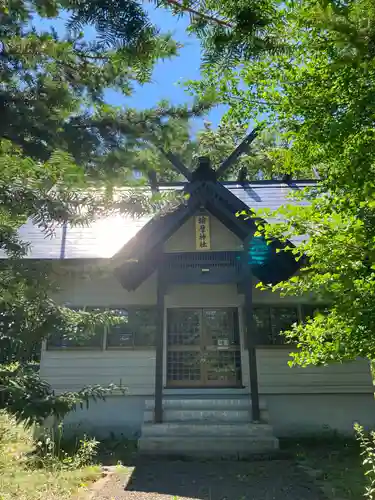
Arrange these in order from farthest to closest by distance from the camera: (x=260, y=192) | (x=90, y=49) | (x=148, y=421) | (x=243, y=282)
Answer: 1. (x=260, y=192)
2. (x=243, y=282)
3. (x=148, y=421)
4. (x=90, y=49)

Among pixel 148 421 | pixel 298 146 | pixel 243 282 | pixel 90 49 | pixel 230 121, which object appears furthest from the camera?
pixel 243 282

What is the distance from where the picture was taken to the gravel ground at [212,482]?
4570mm

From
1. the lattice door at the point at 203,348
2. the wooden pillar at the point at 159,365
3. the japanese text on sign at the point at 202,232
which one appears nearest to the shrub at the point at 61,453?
the wooden pillar at the point at 159,365

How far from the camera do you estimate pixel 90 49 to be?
9.30 ft

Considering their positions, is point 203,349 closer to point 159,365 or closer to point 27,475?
point 159,365

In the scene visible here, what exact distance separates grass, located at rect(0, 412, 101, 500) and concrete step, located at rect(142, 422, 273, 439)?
4.13 ft

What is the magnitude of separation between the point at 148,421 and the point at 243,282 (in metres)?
3.20

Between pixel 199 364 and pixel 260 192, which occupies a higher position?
pixel 260 192

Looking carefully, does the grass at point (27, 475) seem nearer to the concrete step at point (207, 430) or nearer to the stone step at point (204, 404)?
the concrete step at point (207, 430)

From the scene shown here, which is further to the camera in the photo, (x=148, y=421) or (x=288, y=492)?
(x=148, y=421)

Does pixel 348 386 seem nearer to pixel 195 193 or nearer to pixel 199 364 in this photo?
pixel 199 364

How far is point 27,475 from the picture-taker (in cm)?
296

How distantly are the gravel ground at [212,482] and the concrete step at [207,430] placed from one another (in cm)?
60

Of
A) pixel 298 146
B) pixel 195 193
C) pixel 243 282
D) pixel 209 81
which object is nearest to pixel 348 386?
pixel 243 282
